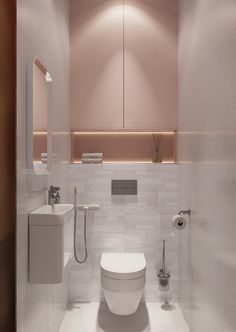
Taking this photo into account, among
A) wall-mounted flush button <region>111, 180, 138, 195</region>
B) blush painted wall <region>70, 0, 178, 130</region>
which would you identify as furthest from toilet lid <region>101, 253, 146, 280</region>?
blush painted wall <region>70, 0, 178, 130</region>

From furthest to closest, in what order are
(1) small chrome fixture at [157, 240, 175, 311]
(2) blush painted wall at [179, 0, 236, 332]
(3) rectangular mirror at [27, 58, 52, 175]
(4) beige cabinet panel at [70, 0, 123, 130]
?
(4) beige cabinet panel at [70, 0, 123, 130], (1) small chrome fixture at [157, 240, 175, 311], (3) rectangular mirror at [27, 58, 52, 175], (2) blush painted wall at [179, 0, 236, 332]

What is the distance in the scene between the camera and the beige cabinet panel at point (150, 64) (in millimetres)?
2715

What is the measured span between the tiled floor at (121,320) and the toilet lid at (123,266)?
480 millimetres

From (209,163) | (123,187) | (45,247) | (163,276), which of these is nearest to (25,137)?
(45,247)

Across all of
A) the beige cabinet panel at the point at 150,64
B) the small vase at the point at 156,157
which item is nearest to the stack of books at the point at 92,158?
the beige cabinet panel at the point at 150,64

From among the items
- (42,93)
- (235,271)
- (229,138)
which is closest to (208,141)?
(229,138)

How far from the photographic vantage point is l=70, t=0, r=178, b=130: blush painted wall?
2713 mm

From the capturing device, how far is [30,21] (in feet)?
5.04

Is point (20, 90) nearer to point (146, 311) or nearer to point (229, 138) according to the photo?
point (229, 138)

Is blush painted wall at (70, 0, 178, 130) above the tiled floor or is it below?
above

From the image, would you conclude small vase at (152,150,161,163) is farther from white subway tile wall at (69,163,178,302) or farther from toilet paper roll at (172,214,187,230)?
toilet paper roll at (172,214,187,230)

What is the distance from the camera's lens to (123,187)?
2668 mm

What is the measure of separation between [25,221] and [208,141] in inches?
43.7

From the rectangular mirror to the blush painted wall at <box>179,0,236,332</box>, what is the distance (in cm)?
97
